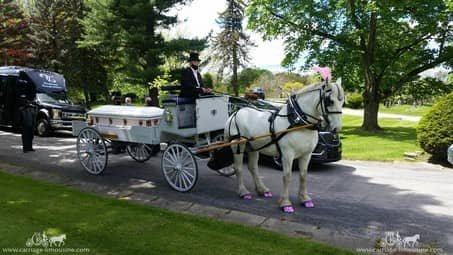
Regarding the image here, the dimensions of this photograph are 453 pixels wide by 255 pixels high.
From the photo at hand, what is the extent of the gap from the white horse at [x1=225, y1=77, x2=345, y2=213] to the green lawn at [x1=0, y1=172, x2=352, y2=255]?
62.0 inches

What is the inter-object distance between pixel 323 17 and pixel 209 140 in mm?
14932

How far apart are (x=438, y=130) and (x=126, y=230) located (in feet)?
31.4

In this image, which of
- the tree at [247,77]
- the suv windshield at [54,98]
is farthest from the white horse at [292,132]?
the tree at [247,77]

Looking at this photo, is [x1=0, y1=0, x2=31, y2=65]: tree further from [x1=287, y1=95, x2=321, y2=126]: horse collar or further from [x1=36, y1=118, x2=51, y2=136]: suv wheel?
[x1=287, y1=95, x2=321, y2=126]: horse collar

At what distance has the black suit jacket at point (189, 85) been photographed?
7.01 metres

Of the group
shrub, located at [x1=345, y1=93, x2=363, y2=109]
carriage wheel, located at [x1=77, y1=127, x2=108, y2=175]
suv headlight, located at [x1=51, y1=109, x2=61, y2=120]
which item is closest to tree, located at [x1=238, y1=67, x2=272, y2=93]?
shrub, located at [x1=345, y1=93, x2=363, y2=109]

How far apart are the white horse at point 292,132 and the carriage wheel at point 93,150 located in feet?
10.6

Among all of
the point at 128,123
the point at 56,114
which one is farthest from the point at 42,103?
the point at 128,123

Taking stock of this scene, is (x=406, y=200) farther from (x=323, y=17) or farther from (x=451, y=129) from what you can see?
(x=323, y=17)

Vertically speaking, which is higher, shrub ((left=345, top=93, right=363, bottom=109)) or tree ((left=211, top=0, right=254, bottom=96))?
tree ((left=211, top=0, right=254, bottom=96))

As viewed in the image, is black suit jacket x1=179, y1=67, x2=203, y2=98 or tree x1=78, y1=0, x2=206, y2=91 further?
tree x1=78, y1=0, x2=206, y2=91

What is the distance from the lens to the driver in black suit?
7018 millimetres

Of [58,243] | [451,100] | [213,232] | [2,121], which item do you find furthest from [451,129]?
[2,121]

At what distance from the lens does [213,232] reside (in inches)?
193
